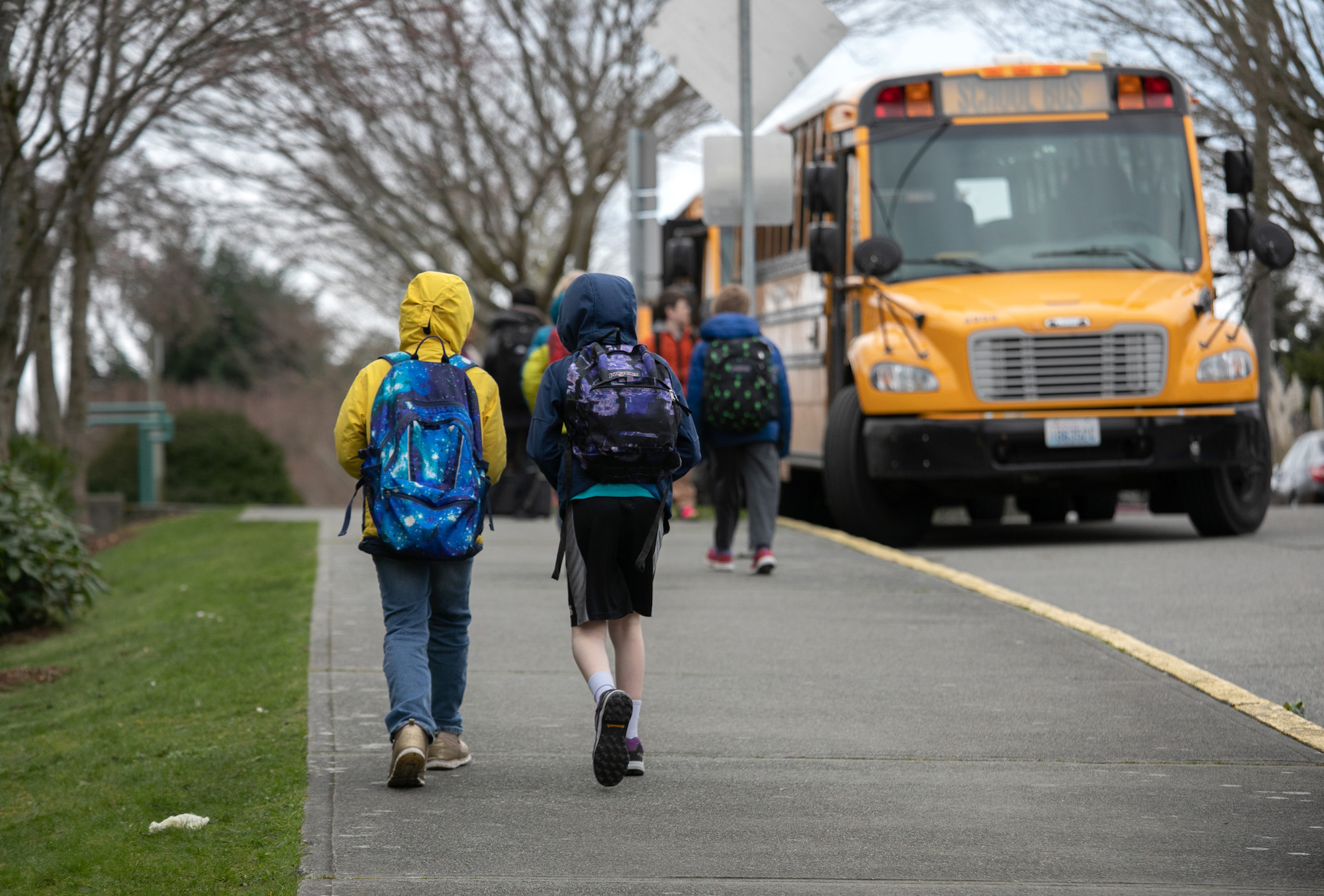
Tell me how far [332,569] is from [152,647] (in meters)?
1.93

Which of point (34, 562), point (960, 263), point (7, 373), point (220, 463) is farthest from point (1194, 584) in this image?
point (220, 463)

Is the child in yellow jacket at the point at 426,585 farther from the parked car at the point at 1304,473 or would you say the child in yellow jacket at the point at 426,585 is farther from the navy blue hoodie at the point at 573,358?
the parked car at the point at 1304,473

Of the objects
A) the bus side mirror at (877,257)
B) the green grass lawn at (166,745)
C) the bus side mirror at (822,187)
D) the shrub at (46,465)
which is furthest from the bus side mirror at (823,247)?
the shrub at (46,465)

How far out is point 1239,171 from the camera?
11.2m

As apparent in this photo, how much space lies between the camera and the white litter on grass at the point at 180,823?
4.44m

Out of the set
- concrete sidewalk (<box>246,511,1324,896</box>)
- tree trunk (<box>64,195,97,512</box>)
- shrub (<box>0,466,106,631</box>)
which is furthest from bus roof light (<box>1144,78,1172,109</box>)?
tree trunk (<box>64,195,97,512</box>)

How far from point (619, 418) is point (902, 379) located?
5.98 meters

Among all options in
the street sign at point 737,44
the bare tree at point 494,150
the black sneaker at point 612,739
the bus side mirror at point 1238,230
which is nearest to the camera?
the black sneaker at point 612,739

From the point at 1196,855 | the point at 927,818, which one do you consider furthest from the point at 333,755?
the point at 1196,855

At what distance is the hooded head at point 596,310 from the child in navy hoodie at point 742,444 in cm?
384

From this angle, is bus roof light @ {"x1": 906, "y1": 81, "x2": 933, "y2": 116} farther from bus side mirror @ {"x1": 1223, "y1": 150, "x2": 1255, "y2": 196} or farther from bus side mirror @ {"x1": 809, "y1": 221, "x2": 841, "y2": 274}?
bus side mirror @ {"x1": 1223, "y1": 150, "x2": 1255, "y2": 196}

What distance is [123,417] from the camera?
2216 cm

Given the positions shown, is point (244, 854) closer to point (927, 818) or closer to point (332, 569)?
point (927, 818)

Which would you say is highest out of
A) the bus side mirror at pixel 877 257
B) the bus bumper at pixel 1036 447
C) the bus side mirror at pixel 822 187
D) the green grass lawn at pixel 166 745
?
the bus side mirror at pixel 822 187
